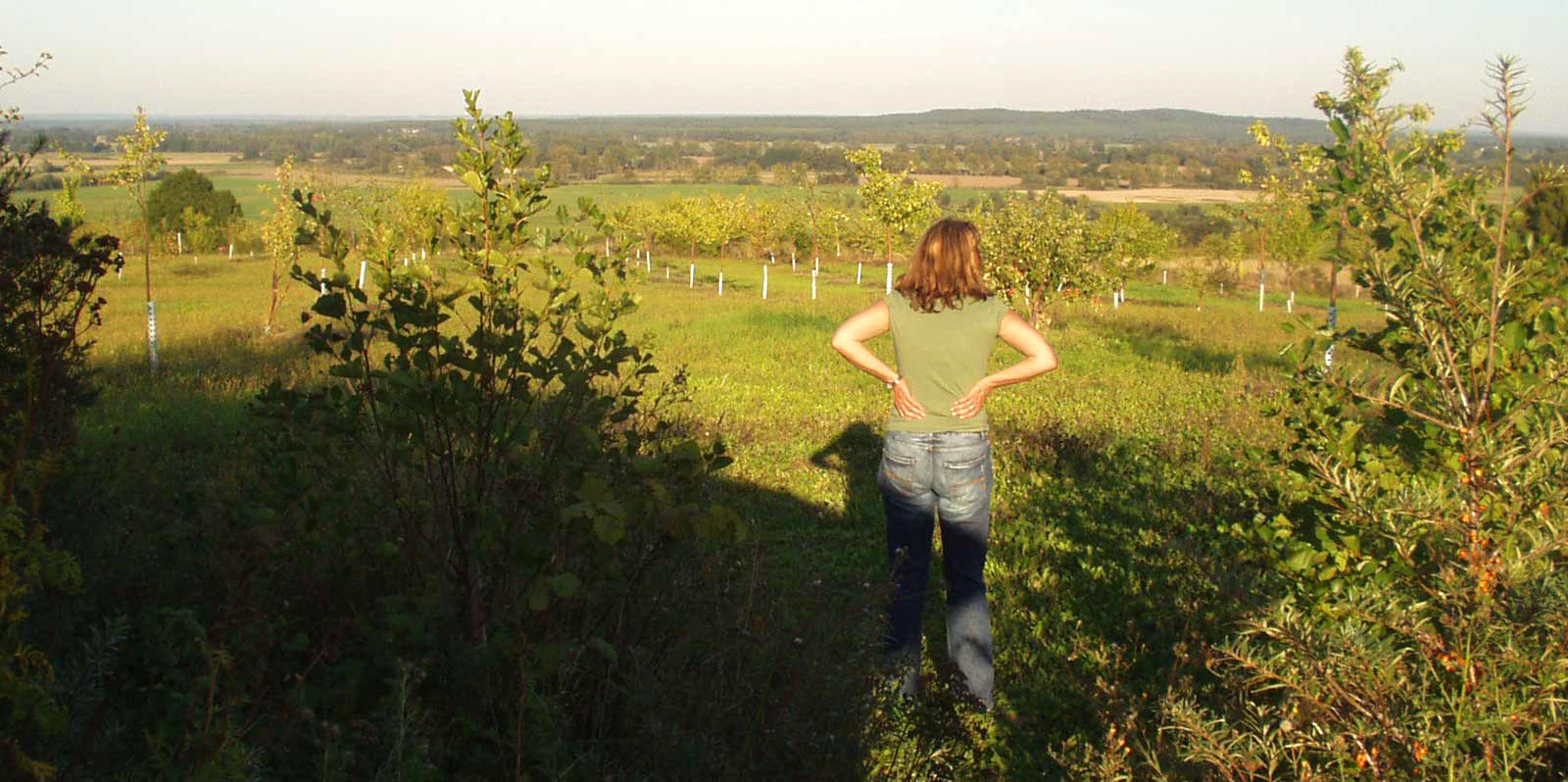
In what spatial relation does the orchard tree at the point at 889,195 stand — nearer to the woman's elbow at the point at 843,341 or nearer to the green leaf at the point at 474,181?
the woman's elbow at the point at 843,341

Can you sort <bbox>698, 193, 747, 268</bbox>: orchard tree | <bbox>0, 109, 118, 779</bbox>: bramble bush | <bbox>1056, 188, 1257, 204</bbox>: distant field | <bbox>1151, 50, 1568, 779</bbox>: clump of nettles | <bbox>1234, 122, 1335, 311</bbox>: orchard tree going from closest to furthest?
1. <bbox>0, 109, 118, 779</bbox>: bramble bush
2. <bbox>1151, 50, 1568, 779</bbox>: clump of nettles
3. <bbox>1234, 122, 1335, 311</bbox>: orchard tree
4. <bbox>698, 193, 747, 268</bbox>: orchard tree
5. <bbox>1056, 188, 1257, 204</bbox>: distant field

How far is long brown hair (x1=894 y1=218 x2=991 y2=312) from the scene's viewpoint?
13.5 feet

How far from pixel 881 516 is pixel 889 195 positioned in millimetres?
20833

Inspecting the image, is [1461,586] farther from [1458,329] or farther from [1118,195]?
[1118,195]

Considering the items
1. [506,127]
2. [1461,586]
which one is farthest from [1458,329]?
[506,127]

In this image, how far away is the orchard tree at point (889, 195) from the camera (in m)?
27.2

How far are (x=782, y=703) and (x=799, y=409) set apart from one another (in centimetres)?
831

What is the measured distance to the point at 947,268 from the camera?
4.13m

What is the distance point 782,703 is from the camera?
302cm

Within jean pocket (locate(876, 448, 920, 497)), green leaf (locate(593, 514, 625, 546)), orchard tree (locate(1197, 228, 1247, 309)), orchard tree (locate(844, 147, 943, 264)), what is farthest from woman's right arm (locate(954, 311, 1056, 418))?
orchard tree (locate(1197, 228, 1247, 309))

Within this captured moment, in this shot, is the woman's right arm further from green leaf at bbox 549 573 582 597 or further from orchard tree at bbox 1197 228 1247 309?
orchard tree at bbox 1197 228 1247 309

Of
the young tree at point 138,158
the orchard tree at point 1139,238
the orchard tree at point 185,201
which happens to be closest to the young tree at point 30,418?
the young tree at point 138,158

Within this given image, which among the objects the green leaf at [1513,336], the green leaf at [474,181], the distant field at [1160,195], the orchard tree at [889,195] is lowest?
the green leaf at [1513,336]

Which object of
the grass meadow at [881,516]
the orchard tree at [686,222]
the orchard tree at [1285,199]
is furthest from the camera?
the orchard tree at [686,222]
